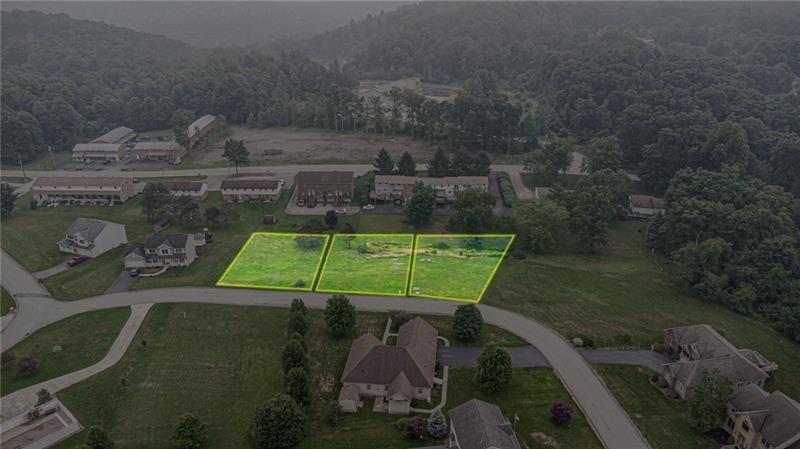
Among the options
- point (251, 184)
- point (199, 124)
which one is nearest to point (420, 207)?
point (251, 184)

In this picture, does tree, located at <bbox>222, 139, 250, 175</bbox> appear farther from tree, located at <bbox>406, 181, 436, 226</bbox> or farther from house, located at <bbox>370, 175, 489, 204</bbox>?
tree, located at <bbox>406, 181, 436, 226</bbox>

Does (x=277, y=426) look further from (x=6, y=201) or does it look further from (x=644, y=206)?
(x=6, y=201)

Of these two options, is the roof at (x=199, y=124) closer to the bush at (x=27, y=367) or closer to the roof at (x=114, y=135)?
the roof at (x=114, y=135)

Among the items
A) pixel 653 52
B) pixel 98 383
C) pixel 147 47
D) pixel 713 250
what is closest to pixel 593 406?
pixel 713 250

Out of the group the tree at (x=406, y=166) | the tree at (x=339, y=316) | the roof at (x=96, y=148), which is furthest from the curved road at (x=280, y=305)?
the roof at (x=96, y=148)

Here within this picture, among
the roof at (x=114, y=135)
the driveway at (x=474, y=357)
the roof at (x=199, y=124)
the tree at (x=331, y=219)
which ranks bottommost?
the driveway at (x=474, y=357)

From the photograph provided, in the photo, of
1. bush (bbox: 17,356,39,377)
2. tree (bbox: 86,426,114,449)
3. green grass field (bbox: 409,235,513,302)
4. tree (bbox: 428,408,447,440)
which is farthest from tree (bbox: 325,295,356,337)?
bush (bbox: 17,356,39,377)

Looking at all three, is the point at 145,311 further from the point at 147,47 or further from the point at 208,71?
the point at 147,47
